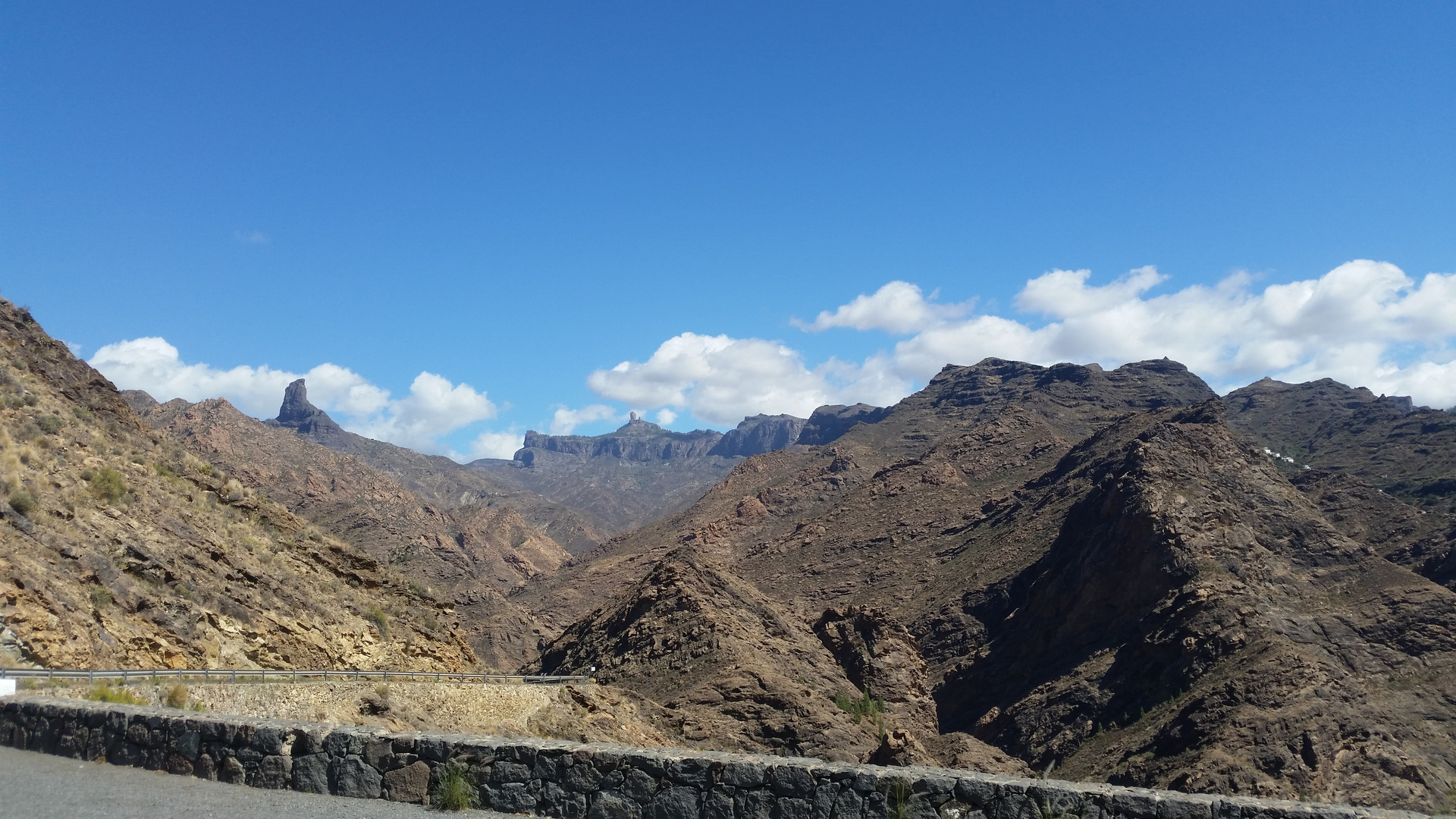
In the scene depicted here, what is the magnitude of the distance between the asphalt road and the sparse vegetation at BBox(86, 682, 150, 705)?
3.85 metres

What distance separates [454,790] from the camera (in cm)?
811

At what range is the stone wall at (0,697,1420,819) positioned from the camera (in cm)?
743

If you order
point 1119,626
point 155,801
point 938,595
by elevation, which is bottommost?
point 155,801

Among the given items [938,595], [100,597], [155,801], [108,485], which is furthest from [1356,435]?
[155,801]

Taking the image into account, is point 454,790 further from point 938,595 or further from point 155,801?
point 938,595

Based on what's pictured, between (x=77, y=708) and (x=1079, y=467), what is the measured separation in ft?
280

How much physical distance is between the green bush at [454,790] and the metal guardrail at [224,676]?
6.94 metres

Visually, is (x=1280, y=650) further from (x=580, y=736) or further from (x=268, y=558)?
(x=268, y=558)

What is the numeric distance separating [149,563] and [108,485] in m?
3.68

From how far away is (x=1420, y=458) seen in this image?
96.9m

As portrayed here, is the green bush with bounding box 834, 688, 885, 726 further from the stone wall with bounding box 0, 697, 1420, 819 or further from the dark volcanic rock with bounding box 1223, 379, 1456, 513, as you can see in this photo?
the dark volcanic rock with bounding box 1223, 379, 1456, 513

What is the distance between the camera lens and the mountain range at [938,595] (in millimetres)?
26094

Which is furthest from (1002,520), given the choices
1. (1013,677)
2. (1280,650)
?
(1280,650)

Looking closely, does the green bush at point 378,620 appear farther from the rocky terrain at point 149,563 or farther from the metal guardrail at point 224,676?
the metal guardrail at point 224,676
